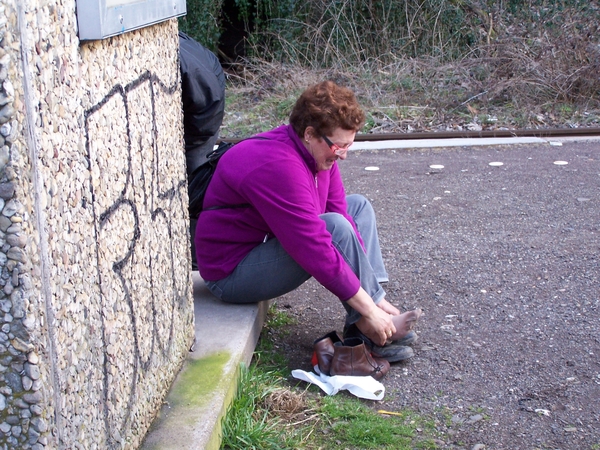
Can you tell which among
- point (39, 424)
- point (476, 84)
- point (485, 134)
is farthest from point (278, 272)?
point (476, 84)

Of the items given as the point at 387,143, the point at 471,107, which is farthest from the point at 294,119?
the point at 471,107

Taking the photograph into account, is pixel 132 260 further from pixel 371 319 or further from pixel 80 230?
A: pixel 371 319

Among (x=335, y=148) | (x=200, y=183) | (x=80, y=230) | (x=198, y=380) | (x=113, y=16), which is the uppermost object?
(x=113, y=16)

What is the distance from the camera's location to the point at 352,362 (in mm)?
3029

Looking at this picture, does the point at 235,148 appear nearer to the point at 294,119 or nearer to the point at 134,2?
the point at 294,119

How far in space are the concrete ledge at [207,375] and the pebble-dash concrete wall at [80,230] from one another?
8 cm

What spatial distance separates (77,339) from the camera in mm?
1741

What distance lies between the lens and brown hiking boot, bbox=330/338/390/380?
3.03 m

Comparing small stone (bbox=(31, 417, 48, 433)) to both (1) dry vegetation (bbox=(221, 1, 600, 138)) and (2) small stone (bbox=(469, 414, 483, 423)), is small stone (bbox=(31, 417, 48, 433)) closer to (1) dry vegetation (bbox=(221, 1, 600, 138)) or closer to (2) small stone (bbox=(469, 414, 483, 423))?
(2) small stone (bbox=(469, 414, 483, 423))

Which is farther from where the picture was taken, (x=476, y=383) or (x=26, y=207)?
(x=476, y=383)

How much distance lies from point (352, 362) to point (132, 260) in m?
1.22

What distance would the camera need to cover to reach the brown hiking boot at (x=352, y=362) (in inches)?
119

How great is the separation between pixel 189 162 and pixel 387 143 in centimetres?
341

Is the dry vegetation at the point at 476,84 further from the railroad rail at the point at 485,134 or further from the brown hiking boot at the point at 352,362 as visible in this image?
the brown hiking boot at the point at 352,362
